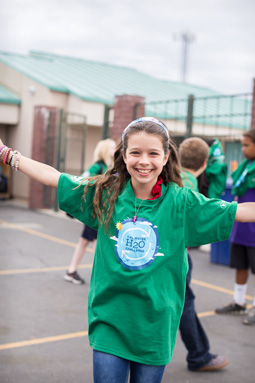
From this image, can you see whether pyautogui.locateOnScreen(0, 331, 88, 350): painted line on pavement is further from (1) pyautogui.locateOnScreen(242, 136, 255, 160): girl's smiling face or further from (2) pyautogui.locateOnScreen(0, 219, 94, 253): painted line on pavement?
(2) pyautogui.locateOnScreen(0, 219, 94, 253): painted line on pavement

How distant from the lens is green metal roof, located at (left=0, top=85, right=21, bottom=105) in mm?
17516

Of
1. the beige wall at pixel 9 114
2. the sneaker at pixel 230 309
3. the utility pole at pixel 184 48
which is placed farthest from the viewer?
the utility pole at pixel 184 48

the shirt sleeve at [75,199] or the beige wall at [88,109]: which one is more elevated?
the beige wall at [88,109]

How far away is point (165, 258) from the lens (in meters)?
2.17

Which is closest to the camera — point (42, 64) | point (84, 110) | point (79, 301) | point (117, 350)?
point (117, 350)

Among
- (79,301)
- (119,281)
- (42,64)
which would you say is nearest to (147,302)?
(119,281)

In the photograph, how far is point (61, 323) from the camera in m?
4.74

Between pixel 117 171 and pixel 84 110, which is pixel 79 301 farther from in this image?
pixel 84 110

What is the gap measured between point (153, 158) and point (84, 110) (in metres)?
15.1

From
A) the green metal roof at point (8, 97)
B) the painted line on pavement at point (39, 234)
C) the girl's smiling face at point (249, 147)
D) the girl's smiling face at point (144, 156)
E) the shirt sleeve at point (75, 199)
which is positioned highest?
the green metal roof at point (8, 97)

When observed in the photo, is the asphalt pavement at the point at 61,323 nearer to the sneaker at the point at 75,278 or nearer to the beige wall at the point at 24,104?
the sneaker at the point at 75,278

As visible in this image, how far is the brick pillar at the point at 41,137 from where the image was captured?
15625 mm

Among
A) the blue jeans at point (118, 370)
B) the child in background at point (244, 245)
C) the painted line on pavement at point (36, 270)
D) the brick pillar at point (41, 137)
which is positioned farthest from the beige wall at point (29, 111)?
the blue jeans at point (118, 370)

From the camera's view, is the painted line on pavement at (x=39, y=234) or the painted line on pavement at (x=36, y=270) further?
the painted line on pavement at (x=39, y=234)
